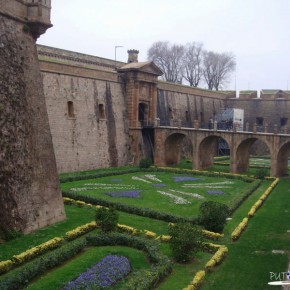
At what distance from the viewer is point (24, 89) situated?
15117 millimetres

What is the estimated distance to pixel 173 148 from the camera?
3634 centimetres

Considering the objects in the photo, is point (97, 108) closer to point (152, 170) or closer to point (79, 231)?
point (152, 170)

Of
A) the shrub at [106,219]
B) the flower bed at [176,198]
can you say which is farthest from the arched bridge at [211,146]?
the shrub at [106,219]

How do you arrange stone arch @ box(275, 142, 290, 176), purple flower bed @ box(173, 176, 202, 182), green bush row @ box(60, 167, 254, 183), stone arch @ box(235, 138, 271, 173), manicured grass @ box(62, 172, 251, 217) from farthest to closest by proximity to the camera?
stone arch @ box(235, 138, 271, 173) → stone arch @ box(275, 142, 290, 176) → purple flower bed @ box(173, 176, 202, 182) → green bush row @ box(60, 167, 254, 183) → manicured grass @ box(62, 172, 251, 217)

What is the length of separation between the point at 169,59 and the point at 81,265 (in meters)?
54.7

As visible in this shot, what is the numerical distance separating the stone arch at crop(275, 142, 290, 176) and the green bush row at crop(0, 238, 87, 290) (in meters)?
20.5

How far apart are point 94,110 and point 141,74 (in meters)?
5.92

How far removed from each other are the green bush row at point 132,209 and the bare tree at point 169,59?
44.3 metres

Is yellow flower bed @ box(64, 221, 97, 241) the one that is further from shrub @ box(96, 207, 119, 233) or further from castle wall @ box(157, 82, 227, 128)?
castle wall @ box(157, 82, 227, 128)

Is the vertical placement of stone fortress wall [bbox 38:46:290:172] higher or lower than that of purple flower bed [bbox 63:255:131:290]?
higher

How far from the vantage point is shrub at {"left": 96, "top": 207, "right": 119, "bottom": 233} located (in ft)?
49.2

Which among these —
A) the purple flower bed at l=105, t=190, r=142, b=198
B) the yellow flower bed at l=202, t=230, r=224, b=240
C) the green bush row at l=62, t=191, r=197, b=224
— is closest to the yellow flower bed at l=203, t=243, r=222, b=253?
the yellow flower bed at l=202, t=230, r=224, b=240

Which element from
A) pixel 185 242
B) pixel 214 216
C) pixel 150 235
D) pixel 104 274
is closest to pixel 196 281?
pixel 185 242

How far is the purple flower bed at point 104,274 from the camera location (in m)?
10.8
